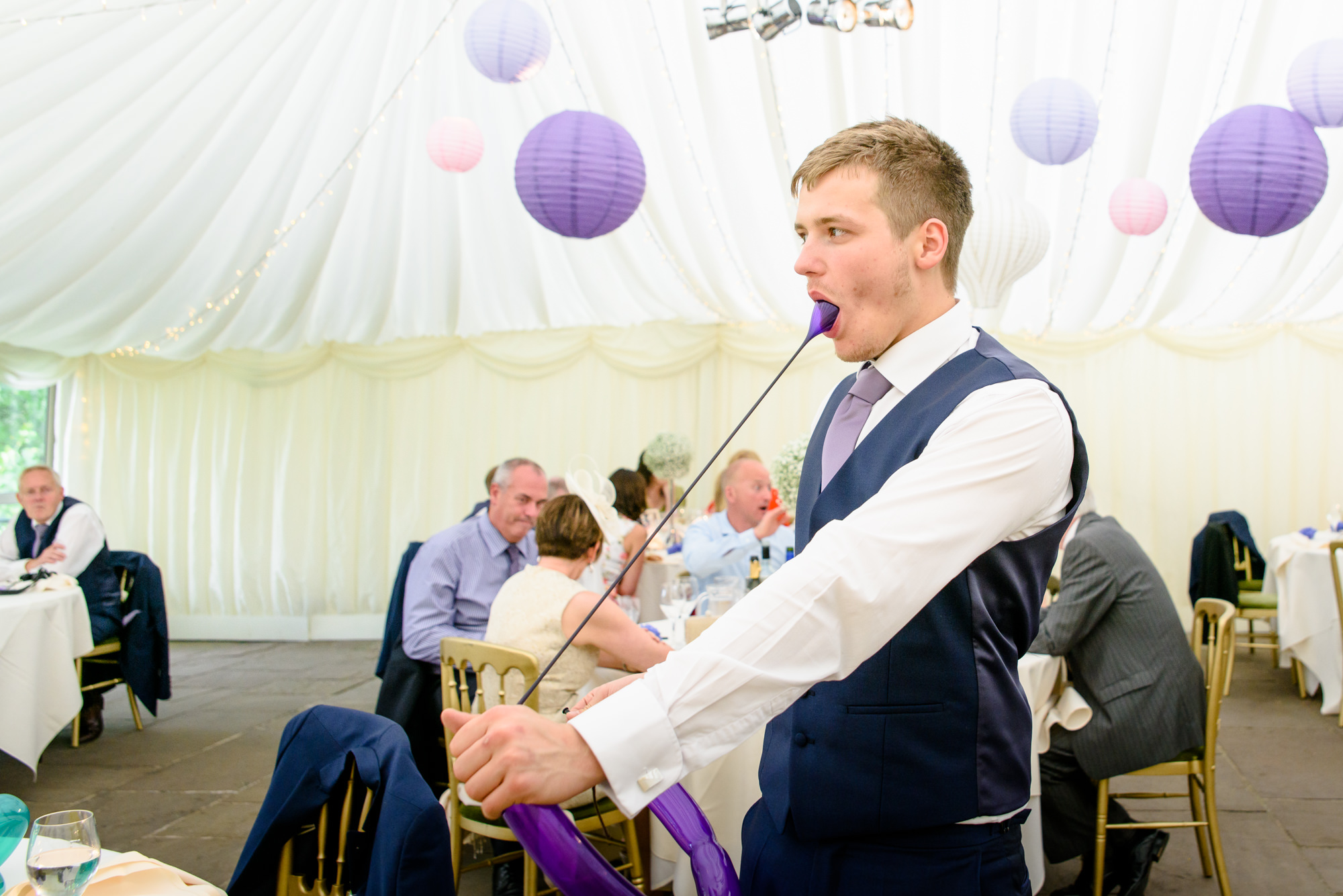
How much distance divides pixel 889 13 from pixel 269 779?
13.4 feet

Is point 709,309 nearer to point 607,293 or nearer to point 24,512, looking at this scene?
point 607,293

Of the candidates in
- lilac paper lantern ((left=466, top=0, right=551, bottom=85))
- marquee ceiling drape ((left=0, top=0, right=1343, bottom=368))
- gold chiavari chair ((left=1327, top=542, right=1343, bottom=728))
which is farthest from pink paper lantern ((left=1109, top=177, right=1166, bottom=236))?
lilac paper lantern ((left=466, top=0, right=551, bottom=85))

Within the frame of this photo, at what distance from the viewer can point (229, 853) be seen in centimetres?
335

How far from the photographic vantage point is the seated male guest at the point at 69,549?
16.3ft

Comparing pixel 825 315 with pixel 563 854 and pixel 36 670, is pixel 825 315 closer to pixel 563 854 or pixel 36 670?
pixel 563 854

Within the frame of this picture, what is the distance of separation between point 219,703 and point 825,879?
17.9 feet

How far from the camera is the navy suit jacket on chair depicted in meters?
1.34

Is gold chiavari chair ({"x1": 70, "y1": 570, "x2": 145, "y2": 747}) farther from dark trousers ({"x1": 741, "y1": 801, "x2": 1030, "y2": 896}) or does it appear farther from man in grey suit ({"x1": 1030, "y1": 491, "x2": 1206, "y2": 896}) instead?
dark trousers ({"x1": 741, "y1": 801, "x2": 1030, "y2": 896})

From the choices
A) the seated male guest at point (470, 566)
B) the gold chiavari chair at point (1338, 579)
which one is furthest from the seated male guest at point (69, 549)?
the gold chiavari chair at point (1338, 579)

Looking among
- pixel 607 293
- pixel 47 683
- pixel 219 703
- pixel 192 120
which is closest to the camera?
pixel 47 683

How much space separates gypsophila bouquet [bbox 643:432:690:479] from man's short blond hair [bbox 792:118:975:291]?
17.1 feet

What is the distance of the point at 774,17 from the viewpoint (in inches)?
148

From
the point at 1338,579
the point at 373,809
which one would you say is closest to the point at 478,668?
the point at 373,809

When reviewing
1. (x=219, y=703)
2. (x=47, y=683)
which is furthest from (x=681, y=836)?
(x=219, y=703)
